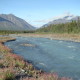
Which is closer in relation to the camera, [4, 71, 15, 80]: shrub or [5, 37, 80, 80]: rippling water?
[4, 71, 15, 80]: shrub

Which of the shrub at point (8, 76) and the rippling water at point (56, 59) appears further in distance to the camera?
the rippling water at point (56, 59)

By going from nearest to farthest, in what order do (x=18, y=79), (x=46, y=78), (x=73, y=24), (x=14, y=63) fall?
(x=46, y=78) → (x=18, y=79) → (x=14, y=63) → (x=73, y=24)

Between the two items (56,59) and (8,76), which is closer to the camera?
(8,76)

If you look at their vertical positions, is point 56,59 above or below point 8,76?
below

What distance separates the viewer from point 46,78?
1283cm

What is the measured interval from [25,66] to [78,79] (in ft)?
19.9

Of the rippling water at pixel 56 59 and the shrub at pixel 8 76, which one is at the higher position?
the shrub at pixel 8 76

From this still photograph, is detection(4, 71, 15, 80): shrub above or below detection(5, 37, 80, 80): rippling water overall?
above

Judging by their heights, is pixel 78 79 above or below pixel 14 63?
below

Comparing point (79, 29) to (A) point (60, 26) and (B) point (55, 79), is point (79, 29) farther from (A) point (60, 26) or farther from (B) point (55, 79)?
(B) point (55, 79)

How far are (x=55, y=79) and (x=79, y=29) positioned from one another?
121113 millimetres

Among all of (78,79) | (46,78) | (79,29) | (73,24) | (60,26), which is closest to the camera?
(46,78)

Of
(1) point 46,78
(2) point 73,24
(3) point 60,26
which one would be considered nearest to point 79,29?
(2) point 73,24

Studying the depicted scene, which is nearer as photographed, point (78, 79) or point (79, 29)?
point (78, 79)
